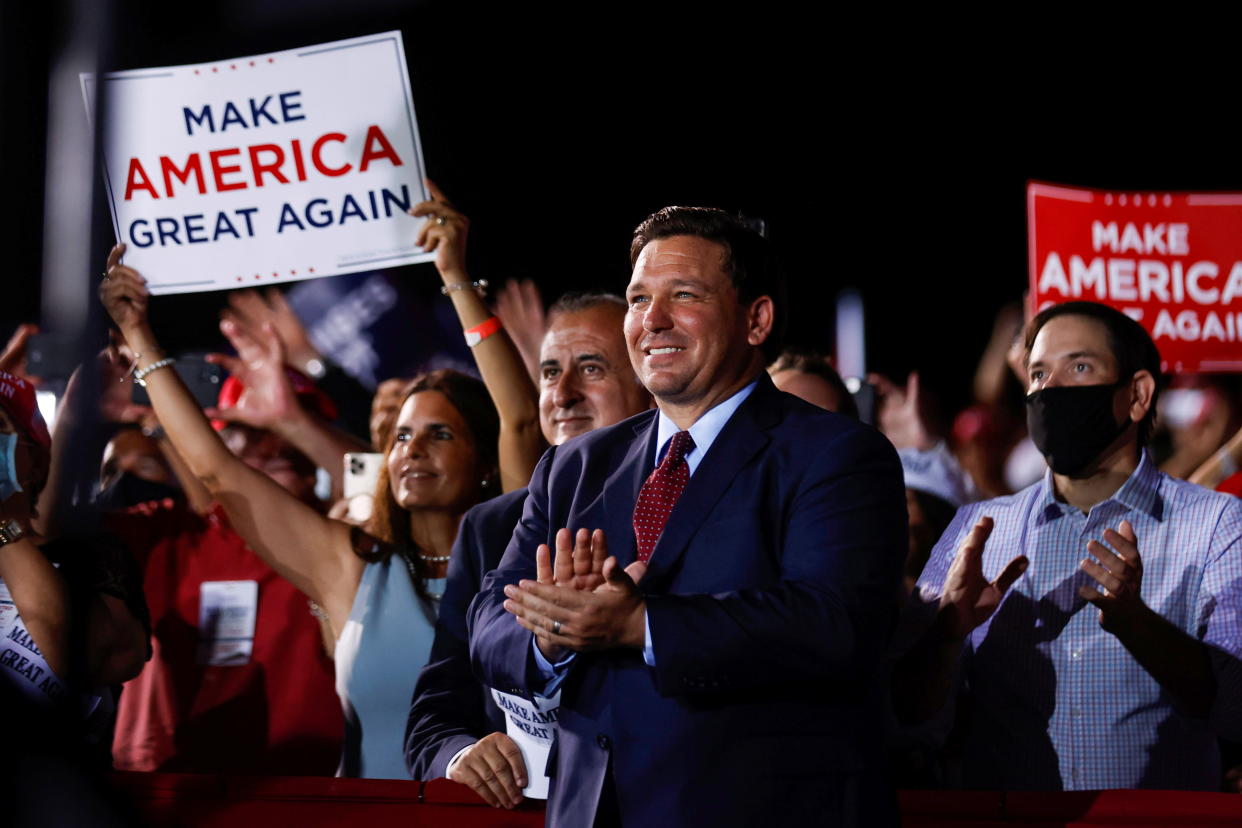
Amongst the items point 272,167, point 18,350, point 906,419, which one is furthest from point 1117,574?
point 18,350

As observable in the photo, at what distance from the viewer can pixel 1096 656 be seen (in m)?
2.62

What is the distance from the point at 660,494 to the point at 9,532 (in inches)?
57.6

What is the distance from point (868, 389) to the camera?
4672 mm

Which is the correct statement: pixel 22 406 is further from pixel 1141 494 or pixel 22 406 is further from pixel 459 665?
pixel 1141 494

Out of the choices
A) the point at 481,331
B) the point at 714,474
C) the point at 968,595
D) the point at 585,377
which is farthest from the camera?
the point at 481,331

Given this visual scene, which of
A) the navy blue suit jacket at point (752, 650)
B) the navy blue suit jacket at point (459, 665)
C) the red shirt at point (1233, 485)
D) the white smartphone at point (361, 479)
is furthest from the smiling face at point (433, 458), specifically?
the red shirt at point (1233, 485)

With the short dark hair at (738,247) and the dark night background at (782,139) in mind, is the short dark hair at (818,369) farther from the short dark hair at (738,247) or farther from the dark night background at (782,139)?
the dark night background at (782,139)

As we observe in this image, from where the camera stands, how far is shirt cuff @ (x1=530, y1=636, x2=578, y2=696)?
183 centimetres

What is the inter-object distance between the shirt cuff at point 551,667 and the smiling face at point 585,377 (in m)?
1.23

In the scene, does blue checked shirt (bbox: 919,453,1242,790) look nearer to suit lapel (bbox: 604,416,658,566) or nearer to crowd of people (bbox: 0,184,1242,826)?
crowd of people (bbox: 0,184,1242,826)

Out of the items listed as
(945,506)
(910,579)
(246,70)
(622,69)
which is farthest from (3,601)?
(622,69)

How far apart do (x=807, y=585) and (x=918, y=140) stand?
259 inches

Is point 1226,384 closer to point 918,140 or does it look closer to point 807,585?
point 918,140

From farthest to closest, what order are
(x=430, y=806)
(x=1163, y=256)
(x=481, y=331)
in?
1. (x=1163, y=256)
2. (x=481, y=331)
3. (x=430, y=806)
